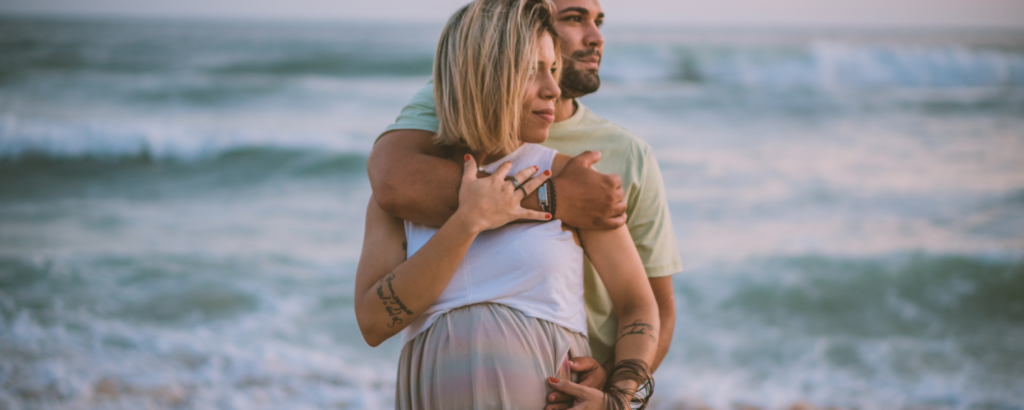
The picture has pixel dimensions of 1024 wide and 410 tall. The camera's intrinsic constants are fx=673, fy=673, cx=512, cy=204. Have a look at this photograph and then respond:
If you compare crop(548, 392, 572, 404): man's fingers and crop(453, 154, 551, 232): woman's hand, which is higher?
crop(453, 154, 551, 232): woman's hand

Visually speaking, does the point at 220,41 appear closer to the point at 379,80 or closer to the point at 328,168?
the point at 379,80

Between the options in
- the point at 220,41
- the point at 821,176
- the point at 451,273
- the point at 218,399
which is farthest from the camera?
the point at 220,41

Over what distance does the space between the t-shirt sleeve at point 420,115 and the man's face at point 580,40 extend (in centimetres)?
53

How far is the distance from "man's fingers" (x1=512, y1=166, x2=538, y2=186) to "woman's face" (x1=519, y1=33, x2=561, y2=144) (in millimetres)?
116

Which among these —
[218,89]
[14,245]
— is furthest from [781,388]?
[218,89]

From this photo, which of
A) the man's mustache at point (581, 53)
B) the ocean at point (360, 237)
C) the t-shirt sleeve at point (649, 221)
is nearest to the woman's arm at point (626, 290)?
the t-shirt sleeve at point (649, 221)

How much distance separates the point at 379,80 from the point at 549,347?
57.5 ft

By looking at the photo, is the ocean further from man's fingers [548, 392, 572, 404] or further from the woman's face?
the woman's face

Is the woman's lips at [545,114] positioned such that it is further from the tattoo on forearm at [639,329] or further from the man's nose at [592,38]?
the man's nose at [592,38]

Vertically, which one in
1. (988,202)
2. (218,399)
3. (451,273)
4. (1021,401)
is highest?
(988,202)

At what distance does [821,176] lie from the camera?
10.1 m

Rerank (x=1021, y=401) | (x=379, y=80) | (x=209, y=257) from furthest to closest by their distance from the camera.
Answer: (x=379, y=80) → (x=209, y=257) → (x=1021, y=401)

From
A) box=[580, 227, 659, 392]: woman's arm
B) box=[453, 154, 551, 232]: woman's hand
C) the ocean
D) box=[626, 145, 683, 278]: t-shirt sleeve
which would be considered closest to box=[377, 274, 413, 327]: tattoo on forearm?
box=[453, 154, 551, 232]: woman's hand

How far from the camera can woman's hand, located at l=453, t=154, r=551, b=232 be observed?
1488 mm
